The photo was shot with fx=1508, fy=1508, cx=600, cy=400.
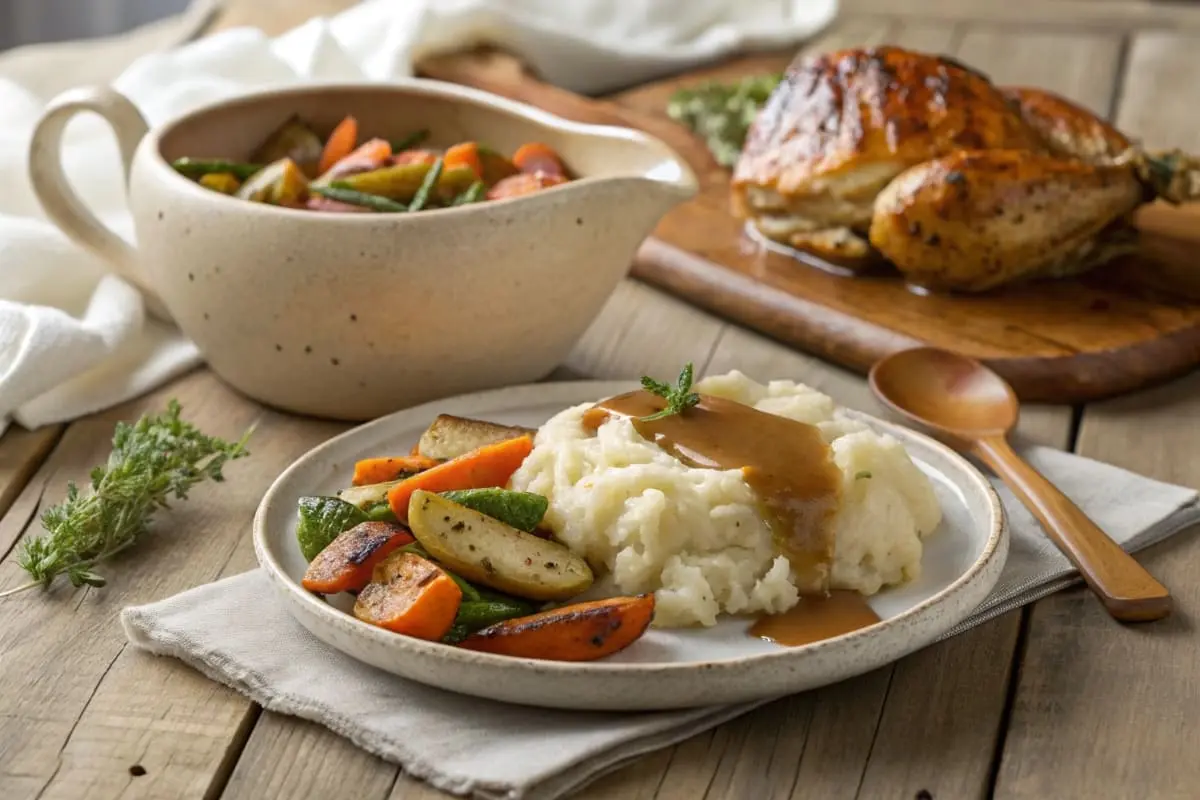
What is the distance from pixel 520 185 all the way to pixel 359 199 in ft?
1.08

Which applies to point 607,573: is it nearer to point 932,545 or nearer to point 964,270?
point 932,545

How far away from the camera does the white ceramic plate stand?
1.91m

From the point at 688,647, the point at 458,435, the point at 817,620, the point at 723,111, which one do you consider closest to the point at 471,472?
the point at 458,435

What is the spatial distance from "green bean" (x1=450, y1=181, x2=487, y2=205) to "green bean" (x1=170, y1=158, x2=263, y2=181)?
481 mm

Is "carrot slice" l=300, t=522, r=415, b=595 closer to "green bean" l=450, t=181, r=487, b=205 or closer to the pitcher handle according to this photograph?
"green bean" l=450, t=181, r=487, b=205

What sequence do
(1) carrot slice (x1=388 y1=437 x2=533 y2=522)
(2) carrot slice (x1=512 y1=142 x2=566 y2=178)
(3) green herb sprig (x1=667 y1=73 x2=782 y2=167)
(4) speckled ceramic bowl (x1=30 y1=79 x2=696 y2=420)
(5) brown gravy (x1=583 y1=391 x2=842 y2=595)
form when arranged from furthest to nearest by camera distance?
(3) green herb sprig (x1=667 y1=73 x2=782 y2=167)
(2) carrot slice (x1=512 y1=142 x2=566 y2=178)
(4) speckled ceramic bowl (x1=30 y1=79 x2=696 y2=420)
(1) carrot slice (x1=388 y1=437 x2=533 y2=522)
(5) brown gravy (x1=583 y1=391 x2=842 y2=595)

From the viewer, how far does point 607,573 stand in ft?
7.18

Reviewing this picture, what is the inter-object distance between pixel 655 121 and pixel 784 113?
946 millimetres

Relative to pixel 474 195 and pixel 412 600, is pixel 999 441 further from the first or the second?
pixel 412 600

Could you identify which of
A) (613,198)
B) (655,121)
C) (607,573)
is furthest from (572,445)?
(655,121)

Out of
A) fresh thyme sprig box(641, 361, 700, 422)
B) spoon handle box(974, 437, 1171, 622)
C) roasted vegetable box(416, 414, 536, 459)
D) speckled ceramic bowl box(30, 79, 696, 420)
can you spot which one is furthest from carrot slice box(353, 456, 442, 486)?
spoon handle box(974, 437, 1171, 622)

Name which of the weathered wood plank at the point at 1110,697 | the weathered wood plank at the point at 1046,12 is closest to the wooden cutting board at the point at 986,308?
the weathered wood plank at the point at 1110,697

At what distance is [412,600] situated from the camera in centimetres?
201

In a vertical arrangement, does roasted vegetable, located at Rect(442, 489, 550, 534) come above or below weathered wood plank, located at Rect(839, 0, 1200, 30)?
above
